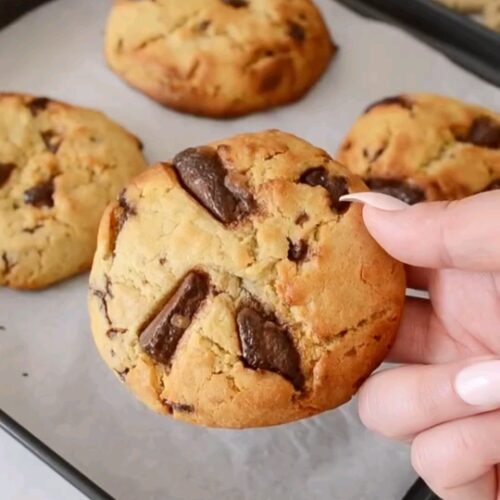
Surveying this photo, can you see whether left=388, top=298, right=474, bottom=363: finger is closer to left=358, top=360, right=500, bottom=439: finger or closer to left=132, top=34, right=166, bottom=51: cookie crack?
left=358, top=360, right=500, bottom=439: finger

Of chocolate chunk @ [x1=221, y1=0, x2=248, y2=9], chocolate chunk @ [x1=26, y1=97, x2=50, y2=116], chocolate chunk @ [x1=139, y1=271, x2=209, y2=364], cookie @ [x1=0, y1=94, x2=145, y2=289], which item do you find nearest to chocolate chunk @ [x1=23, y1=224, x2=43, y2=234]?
cookie @ [x1=0, y1=94, x2=145, y2=289]

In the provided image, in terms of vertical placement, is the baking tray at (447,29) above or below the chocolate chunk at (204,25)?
above

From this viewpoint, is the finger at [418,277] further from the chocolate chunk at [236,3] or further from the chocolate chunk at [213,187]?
the chocolate chunk at [236,3]

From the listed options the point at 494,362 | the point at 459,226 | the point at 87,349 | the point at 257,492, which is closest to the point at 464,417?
the point at 494,362

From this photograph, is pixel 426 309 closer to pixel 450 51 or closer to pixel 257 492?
pixel 257 492

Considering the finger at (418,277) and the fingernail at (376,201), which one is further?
the finger at (418,277)

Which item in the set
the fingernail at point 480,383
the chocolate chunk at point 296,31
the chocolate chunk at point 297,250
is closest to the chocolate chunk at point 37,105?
the chocolate chunk at point 296,31
